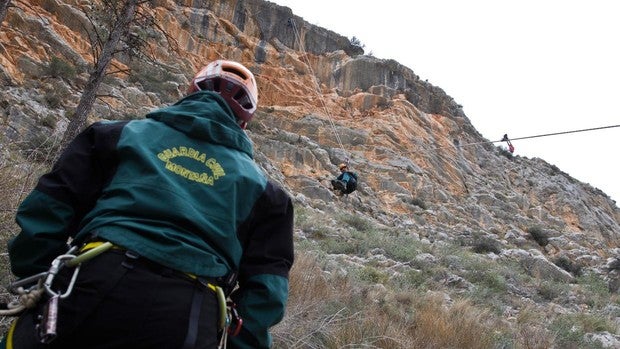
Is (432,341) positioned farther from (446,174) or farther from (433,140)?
(433,140)

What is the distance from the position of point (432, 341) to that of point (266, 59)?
26.6 metres

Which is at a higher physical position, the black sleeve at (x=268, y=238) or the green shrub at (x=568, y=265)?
the black sleeve at (x=268, y=238)

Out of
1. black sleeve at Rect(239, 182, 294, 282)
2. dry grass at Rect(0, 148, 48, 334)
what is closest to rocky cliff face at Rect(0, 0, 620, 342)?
dry grass at Rect(0, 148, 48, 334)

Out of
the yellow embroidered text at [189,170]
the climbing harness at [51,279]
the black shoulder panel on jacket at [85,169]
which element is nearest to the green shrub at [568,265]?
the yellow embroidered text at [189,170]

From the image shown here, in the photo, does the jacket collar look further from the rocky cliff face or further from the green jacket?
the rocky cliff face

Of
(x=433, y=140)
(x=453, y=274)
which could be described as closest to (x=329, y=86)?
(x=433, y=140)

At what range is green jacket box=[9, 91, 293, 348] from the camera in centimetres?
173

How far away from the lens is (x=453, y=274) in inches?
361

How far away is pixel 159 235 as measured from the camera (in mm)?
1683

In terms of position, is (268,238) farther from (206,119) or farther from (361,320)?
(361,320)

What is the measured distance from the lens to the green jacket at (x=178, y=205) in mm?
1734

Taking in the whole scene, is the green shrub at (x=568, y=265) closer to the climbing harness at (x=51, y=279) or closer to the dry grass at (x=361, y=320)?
the dry grass at (x=361, y=320)

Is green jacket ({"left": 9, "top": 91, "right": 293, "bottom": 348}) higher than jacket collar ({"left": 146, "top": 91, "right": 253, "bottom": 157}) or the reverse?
the reverse

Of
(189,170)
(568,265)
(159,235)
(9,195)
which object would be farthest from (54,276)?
(568,265)
